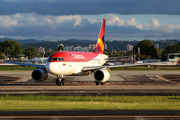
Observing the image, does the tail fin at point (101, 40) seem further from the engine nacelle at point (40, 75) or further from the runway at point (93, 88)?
the engine nacelle at point (40, 75)

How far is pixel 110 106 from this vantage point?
19.0 meters

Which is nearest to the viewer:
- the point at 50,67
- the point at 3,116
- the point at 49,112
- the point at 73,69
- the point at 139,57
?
the point at 3,116

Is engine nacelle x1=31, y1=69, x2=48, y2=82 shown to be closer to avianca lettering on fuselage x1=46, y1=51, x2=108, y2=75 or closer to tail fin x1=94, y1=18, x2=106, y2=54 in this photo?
avianca lettering on fuselage x1=46, y1=51, x2=108, y2=75

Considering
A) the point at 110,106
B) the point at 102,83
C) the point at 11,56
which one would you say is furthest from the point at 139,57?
the point at 110,106

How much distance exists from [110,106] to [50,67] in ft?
48.3

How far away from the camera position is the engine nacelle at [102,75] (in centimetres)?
3441

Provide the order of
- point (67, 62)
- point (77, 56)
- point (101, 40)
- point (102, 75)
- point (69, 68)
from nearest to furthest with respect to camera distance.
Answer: point (67, 62), point (69, 68), point (102, 75), point (77, 56), point (101, 40)

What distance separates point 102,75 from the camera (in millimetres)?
35031

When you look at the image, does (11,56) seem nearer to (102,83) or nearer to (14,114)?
(102,83)

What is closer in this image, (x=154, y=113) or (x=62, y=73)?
(x=154, y=113)

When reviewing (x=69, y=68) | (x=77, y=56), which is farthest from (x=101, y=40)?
(x=69, y=68)

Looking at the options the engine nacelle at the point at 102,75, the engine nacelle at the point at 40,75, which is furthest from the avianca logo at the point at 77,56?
the engine nacelle at the point at 40,75

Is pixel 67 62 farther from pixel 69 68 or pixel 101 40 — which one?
pixel 101 40

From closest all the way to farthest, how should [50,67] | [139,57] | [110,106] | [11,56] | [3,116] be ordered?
[3,116]
[110,106]
[50,67]
[139,57]
[11,56]
